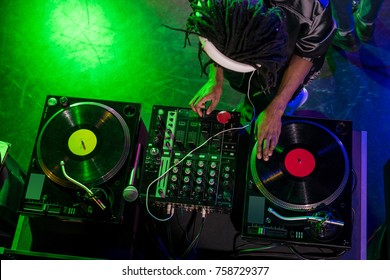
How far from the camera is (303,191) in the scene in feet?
6.18

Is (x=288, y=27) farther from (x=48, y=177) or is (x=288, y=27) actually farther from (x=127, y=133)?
(x=48, y=177)

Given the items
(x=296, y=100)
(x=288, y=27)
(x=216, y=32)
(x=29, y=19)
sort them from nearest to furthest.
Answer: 1. (x=216, y=32)
2. (x=288, y=27)
3. (x=296, y=100)
4. (x=29, y=19)

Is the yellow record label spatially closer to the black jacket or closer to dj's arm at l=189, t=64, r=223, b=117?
dj's arm at l=189, t=64, r=223, b=117

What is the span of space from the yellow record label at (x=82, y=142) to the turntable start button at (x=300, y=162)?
2.66 ft

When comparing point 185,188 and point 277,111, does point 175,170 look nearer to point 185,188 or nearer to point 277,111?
point 185,188

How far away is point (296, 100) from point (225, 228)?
897 mm

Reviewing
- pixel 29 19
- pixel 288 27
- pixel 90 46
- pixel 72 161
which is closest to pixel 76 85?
pixel 90 46

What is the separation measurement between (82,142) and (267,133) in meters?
0.77

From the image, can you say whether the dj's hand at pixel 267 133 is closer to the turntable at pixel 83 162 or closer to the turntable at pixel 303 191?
the turntable at pixel 303 191

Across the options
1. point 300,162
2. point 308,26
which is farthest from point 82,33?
point 300,162

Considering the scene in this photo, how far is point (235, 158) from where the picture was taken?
6.54 feet

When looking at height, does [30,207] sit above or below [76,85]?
below

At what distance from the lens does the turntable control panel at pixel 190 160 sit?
1.95 m

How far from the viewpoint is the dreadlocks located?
61.8 inches
